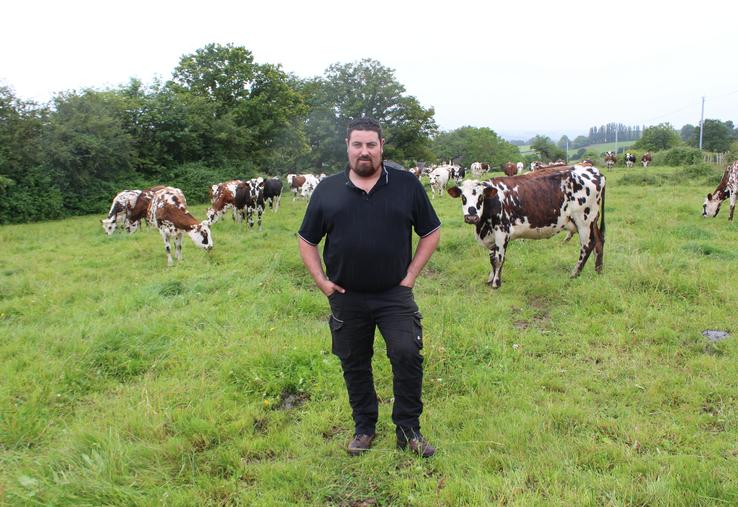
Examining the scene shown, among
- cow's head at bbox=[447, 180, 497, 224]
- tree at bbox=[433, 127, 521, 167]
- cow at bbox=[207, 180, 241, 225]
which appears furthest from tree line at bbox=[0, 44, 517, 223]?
tree at bbox=[433, 127, 521, 167]

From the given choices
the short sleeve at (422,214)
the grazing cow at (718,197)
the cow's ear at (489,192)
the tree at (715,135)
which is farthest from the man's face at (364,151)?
the tree at (715,135)

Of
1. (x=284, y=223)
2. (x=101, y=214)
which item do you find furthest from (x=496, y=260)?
(x=101, y=214)

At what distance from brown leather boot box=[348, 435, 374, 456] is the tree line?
62.5 feet

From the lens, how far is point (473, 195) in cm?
750

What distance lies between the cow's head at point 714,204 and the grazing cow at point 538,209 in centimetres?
694

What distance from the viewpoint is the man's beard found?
10.2ft

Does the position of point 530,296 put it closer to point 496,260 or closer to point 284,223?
point 496,260

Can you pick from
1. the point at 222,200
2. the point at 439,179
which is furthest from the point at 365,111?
the point at 222,200

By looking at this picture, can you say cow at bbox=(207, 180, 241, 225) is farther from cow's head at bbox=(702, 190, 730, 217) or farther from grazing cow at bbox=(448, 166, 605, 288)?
cow's head at bbox=(702, 190, 730, 217)

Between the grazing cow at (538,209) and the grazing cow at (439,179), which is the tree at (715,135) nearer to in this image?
the grazing cow at (439,179)

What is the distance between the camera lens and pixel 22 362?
16.6 feet

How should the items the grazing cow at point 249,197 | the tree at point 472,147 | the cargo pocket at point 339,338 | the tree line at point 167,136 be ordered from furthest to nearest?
1. the tree at point 472,147
2. the tree line at point 167,136
3. the grazing cow at point 249,197
4. the cargo pocket at point 339,338

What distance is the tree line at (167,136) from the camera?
62.8ft

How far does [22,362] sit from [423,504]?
4400 mm
